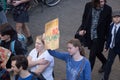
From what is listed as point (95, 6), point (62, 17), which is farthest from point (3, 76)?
point (62, 17)

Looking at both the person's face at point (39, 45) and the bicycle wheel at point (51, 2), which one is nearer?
the person's face at point (39, 45)

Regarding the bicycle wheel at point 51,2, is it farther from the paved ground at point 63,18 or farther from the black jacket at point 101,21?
the black jacket at point 101,21

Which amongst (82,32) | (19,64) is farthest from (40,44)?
(82,32)

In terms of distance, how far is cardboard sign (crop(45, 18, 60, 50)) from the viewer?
5.48m

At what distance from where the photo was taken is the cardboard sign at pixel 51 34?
18.0ft

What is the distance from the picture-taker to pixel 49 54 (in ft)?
18.8

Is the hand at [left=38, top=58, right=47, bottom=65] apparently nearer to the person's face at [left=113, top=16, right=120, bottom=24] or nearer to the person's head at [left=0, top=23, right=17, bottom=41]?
the person's head at [left=0, top=23, right=17, bottom=41]

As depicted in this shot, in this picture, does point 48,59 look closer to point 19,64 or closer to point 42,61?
point 42,61

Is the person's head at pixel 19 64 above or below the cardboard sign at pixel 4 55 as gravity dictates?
above

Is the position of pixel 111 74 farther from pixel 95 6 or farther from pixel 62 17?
pixel 62 17

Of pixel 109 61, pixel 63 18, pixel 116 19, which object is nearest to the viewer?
pixel 116 19

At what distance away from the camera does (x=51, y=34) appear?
217 inches

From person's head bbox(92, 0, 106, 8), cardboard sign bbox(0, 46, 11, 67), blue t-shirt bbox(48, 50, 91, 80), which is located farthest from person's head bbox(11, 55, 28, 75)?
person's head bbox(92, 0, 106, 8)

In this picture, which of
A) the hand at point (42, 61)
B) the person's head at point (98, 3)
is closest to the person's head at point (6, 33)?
the hand at point (42, 61)
